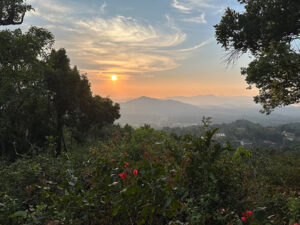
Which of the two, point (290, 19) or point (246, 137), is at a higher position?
point (290, 19)

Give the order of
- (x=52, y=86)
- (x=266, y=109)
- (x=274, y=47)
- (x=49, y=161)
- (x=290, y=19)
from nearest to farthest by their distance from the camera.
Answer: (x=49, y=161)
(x=274, y=47)
(x=290, y=19)
(x=266, y=109)
(x=52, y=86)

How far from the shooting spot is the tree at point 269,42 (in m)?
6.54

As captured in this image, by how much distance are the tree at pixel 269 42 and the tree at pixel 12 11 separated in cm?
1120

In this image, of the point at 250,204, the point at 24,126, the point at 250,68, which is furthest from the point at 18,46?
the point at 250,204

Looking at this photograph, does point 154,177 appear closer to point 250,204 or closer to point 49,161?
point 250,204

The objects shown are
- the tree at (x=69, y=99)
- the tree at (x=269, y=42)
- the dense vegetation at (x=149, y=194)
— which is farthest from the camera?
the tree at (x=69, y=99)

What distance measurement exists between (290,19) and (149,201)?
913cm


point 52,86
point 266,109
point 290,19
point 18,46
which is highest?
point 290,19

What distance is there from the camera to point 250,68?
7809mm

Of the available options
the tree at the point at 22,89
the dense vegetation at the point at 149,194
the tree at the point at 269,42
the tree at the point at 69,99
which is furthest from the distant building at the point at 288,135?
the dense vegetation at the point at 149,194

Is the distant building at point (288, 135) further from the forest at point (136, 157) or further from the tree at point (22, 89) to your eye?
the tree at point (22, 89)

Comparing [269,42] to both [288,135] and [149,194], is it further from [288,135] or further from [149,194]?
[288,135]

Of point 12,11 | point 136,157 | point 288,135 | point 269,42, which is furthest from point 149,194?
point 288,135

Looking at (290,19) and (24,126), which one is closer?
(290,19)
